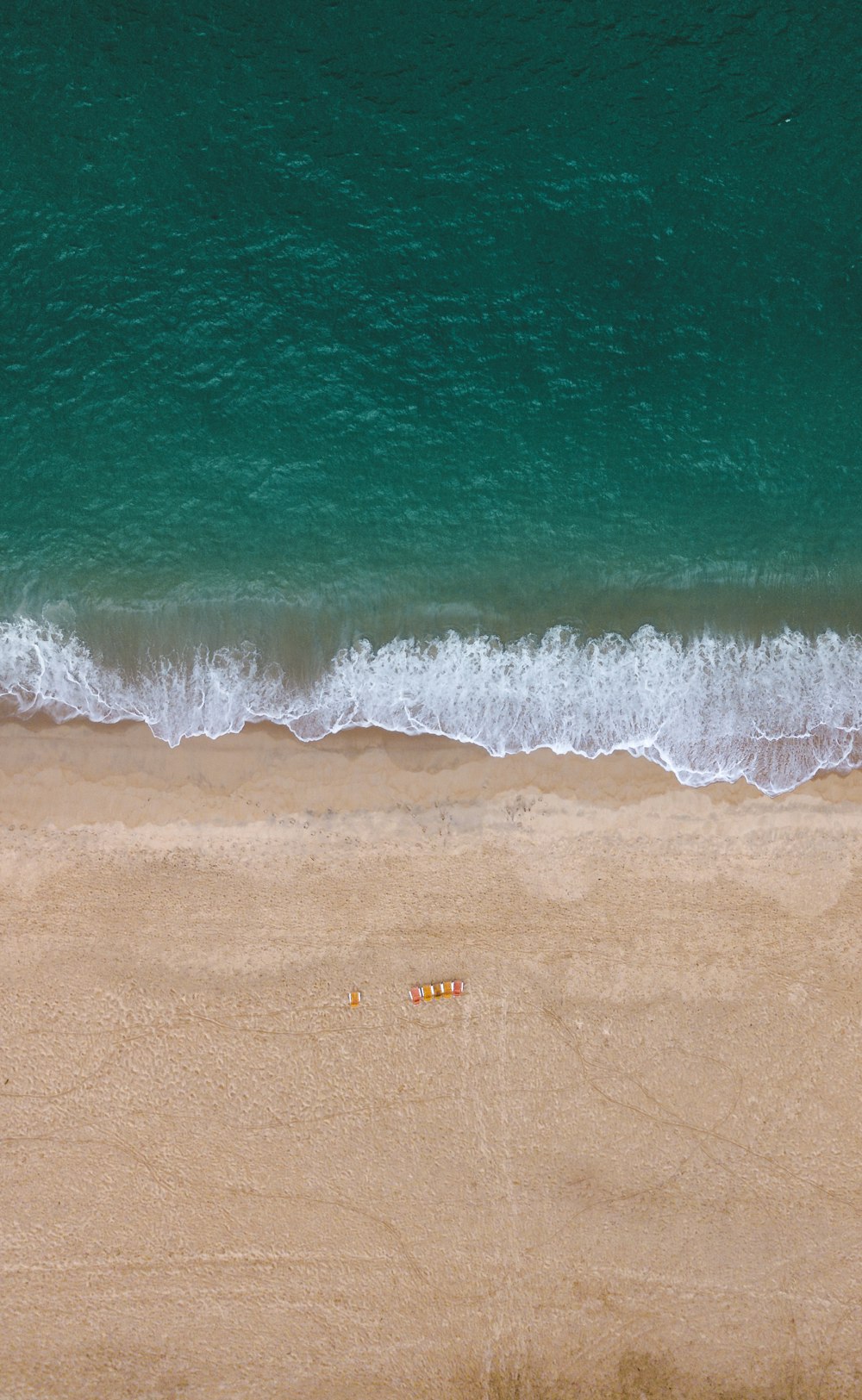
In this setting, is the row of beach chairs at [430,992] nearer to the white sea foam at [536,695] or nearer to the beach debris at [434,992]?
the beach debris at [434,992]

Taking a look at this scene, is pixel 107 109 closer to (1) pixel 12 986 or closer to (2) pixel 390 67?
(2) pixel 390 67

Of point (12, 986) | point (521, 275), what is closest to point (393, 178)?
point (521, 275)

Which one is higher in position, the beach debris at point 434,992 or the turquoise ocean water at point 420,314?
the turquoise ocean water at point 420,314

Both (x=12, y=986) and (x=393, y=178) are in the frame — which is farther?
(x=393, y=178)

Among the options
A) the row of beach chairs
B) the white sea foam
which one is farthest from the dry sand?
the white sea foam

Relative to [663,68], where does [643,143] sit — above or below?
below

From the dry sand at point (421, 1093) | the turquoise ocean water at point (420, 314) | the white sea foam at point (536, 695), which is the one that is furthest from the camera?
the turquoise ocean water at point (420, 314)

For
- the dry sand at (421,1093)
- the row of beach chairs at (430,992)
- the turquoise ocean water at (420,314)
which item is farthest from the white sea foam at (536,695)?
the row of beach chairs at (430,992)
